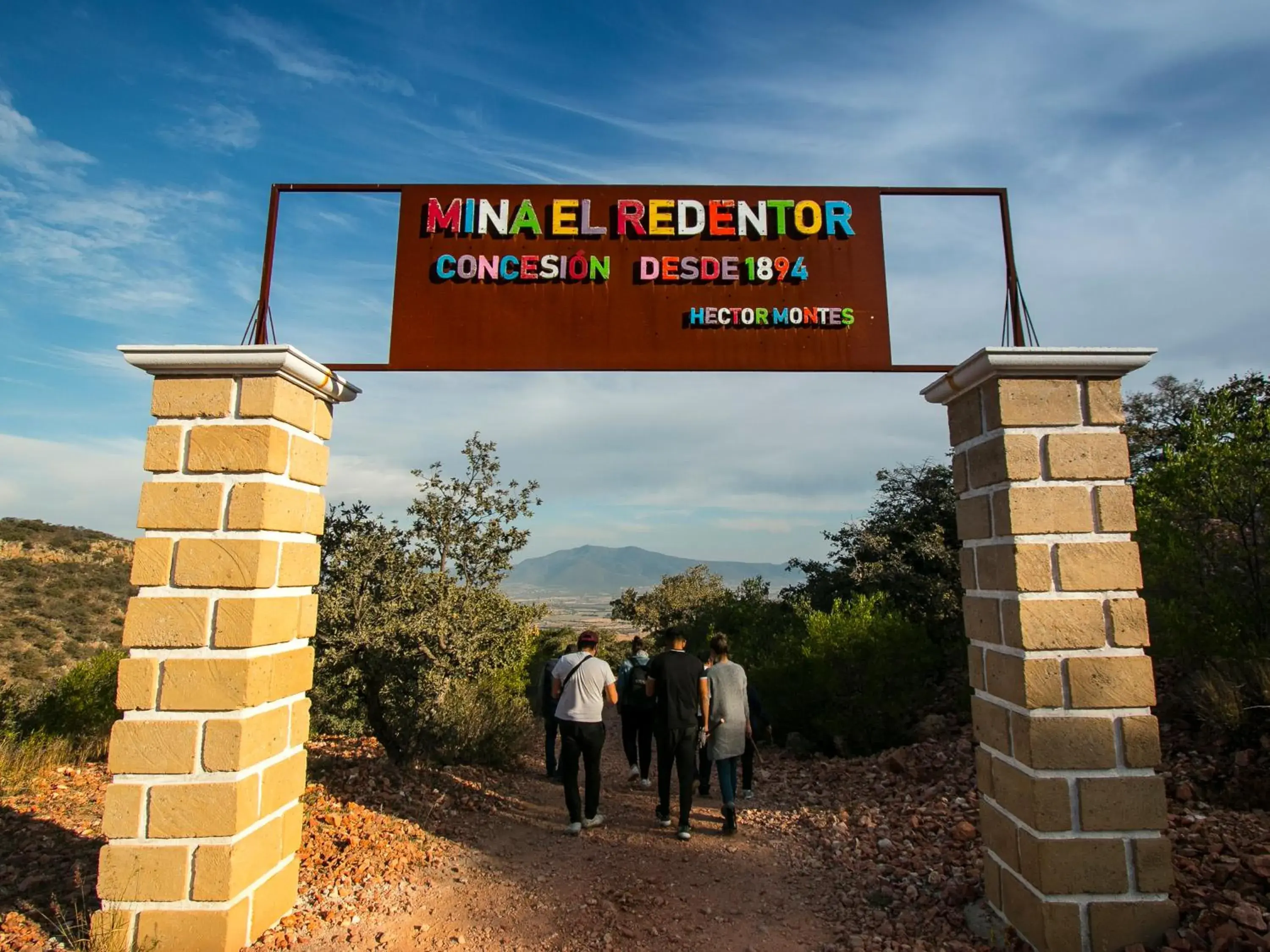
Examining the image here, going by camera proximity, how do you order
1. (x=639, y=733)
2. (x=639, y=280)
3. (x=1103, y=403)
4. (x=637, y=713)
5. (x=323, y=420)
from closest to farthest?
1. (x=1103, y=403)
2. (x=323, y=420)
3. (x=639, y=280)
4. (x=637, y=713)
5. (x=639, y=733)

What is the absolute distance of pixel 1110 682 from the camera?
422 centimetres

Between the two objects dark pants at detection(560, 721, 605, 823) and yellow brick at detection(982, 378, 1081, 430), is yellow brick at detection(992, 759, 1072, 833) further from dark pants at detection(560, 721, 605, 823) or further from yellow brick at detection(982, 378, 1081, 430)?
dark pants at detection(560, 721, 605, 823)

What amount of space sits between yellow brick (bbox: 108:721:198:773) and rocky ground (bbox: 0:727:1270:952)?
120 centimetres

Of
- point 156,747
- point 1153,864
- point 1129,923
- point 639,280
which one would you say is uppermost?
point 639,280

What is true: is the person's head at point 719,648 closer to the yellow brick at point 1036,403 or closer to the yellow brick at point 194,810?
the yellow brick at point 1036,403

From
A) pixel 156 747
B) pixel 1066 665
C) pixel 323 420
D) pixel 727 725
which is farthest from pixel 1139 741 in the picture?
pixel 156 747

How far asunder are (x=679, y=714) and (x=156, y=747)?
414cm

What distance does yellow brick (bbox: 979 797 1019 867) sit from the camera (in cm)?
434

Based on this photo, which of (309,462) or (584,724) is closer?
(309,462)

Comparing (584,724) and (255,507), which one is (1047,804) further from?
(255,507)

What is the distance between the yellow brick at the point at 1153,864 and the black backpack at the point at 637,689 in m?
4.85

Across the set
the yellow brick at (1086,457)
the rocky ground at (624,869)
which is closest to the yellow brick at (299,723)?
the rocky ground at (624,869)

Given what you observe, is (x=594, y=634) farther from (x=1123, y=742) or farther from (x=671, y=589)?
(x=671, y=589)

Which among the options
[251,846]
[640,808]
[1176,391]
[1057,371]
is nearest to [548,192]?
[1057,371]
